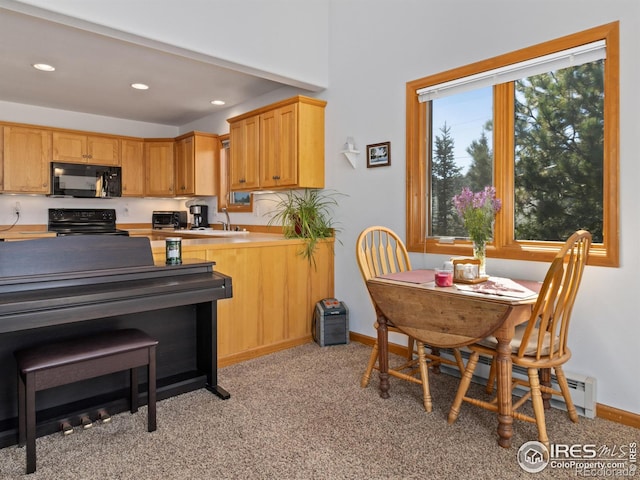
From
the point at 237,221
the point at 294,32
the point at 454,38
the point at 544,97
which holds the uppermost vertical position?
the point at 294,32

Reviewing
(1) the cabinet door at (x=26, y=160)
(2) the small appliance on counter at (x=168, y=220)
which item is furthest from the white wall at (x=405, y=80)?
(1) the cabinet door at (x=26, y=160)

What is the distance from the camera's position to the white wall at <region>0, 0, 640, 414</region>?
2162 mm

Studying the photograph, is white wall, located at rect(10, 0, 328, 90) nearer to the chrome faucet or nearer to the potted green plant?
the potted green plant

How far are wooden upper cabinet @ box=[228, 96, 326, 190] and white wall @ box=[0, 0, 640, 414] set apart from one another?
0.12m

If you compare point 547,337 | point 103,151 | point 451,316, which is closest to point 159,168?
point 103,151

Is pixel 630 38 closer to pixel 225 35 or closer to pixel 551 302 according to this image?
pixel 551 302

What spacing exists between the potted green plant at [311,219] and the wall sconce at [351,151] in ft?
1.14

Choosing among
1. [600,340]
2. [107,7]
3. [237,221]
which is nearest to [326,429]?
[600,340]

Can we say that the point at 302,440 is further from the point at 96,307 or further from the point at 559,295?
the point at 559,295

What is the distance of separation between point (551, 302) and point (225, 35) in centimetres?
271

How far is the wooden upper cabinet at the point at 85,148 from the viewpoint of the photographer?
509 cm

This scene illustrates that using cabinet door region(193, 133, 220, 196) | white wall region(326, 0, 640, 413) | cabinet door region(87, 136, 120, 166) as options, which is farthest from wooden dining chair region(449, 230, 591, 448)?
cabinet door region(87, 136, 120, 166)

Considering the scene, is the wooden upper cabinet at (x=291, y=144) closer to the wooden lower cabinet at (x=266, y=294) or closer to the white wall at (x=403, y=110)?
the white wall at (x=403, y=110)

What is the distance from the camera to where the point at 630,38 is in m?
2.13
